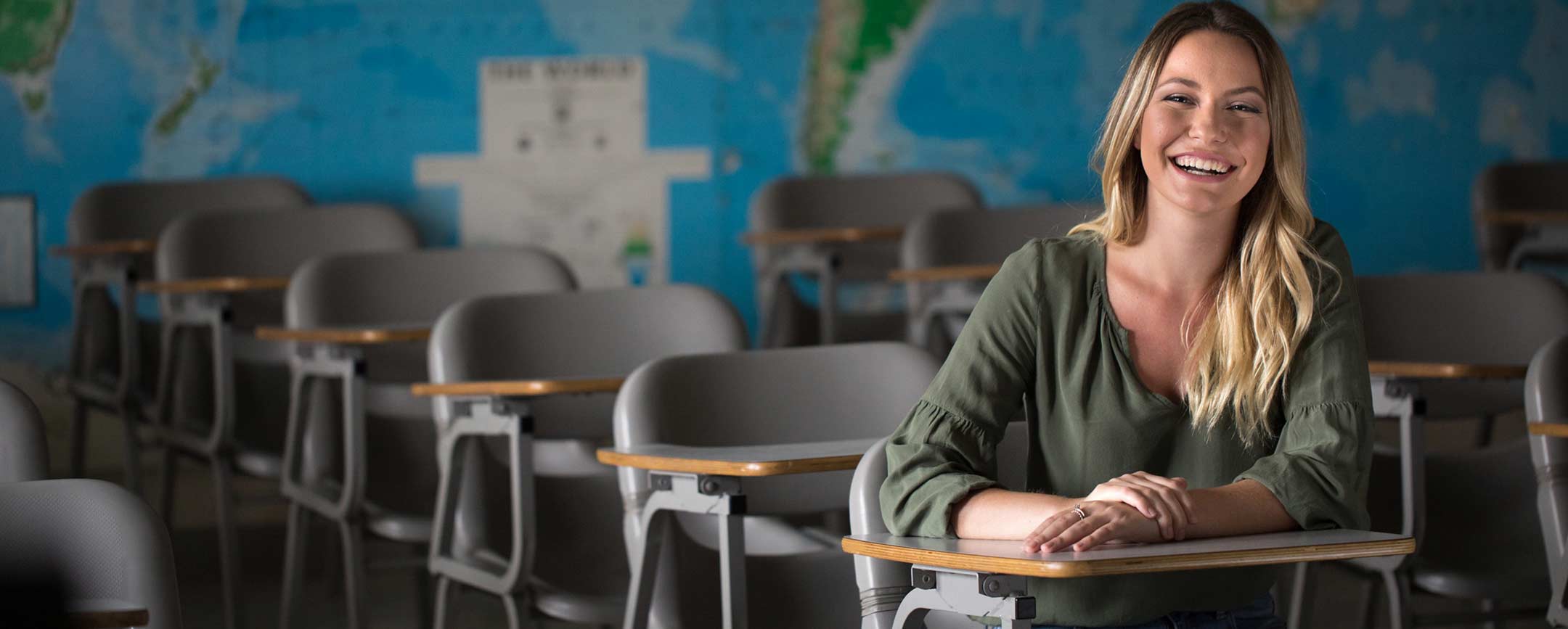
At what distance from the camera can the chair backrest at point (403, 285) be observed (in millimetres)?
3576

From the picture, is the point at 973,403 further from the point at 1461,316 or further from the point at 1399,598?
the point at 1461,316

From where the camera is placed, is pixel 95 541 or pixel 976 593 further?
pixel 95 541

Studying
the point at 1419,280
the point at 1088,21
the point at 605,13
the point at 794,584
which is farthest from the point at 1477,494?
the point at 605,13

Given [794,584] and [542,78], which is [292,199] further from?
[794,584]

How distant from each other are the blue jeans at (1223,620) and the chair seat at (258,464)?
2.48 m

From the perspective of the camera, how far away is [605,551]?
2938mm

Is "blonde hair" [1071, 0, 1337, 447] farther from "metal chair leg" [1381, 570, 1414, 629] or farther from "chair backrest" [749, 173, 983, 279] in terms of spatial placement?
"chair backrest" [749, 173, 983, 279]

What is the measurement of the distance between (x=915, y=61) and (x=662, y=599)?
3404 millimetres

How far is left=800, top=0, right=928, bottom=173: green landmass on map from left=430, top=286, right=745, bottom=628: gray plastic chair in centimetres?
243

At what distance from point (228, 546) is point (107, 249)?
1.31 m

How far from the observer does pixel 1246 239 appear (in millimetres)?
1766

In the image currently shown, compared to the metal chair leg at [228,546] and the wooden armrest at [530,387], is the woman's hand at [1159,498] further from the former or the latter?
the metal chair leg at [228,546]

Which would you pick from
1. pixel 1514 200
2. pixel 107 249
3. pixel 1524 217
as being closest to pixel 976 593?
pixel 107 249

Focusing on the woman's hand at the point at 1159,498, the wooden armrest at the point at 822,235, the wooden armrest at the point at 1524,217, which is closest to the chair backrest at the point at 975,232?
the wooden armrest at the point at 822,235
